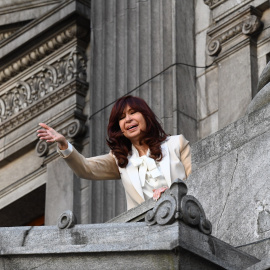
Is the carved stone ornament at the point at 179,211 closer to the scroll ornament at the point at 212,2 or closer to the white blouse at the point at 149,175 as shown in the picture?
the white blouse at the point at 149,175

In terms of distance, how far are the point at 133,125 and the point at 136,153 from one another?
0.91 feet

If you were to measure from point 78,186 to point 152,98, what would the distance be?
1.97m

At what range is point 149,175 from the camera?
31.2 ft

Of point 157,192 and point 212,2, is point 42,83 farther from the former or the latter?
point 157,192

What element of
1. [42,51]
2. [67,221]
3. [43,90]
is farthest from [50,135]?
[42,51]

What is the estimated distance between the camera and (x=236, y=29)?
15180 millimetres

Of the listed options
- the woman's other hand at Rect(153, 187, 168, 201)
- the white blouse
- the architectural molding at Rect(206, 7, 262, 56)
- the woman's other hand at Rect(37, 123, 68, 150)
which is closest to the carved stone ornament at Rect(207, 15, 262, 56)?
the architectural molding at Rect(206, 7, 262, 56)

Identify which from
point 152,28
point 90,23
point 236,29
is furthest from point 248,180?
point 90,23

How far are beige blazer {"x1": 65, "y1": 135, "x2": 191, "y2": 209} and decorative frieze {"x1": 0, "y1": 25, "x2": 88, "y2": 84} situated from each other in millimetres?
8325

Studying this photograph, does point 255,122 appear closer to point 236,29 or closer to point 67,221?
point 67,221

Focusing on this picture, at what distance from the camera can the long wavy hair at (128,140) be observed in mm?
9602

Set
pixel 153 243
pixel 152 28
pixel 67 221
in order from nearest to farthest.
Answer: pixel 153 243
pixel 67 221
pixel 152 28

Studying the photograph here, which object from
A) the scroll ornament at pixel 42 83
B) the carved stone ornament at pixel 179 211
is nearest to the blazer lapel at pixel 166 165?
the carved stone ornament at pixel 179 211

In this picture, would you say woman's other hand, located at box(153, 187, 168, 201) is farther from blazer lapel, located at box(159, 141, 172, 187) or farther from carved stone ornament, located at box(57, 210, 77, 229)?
carved stone ornament, located at box(57, 210, 77, 229)
